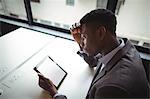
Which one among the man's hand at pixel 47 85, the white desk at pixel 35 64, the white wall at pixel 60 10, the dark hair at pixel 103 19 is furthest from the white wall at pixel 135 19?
the man's hand at pixel 47 85

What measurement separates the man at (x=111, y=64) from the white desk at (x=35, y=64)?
0.10m

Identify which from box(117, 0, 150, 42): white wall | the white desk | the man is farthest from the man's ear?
box(117, 0, 150, 42): white wall

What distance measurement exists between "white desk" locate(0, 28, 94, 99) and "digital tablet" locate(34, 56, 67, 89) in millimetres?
42

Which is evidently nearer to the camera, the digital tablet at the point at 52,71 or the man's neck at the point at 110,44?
the man's neck at the point at 110,44

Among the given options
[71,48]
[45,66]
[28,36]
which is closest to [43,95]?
[45,66]

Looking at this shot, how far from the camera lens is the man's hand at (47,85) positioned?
1135 millimetres

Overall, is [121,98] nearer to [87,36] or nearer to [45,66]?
[87,36]

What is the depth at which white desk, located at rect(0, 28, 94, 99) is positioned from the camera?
45.9 inches

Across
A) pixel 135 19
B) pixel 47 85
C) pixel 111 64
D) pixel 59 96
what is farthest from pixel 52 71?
pixel 135 19

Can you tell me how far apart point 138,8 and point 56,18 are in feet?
3.83

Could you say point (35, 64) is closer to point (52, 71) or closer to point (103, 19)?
point (52, 71)

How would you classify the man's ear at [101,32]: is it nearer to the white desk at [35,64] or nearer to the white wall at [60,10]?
the white desk at [35,64]

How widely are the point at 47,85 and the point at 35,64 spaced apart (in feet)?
1.21

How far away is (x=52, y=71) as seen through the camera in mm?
1314
